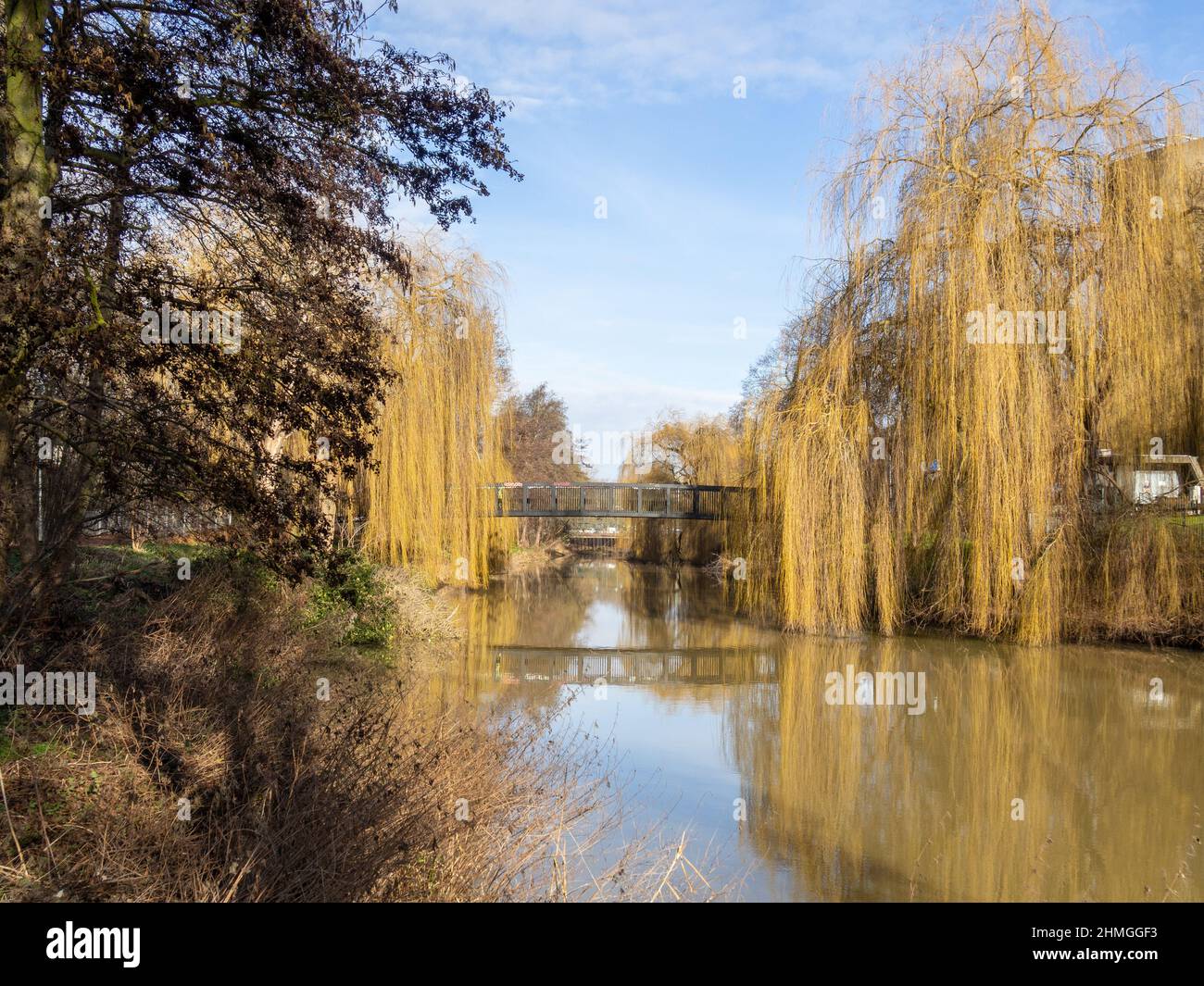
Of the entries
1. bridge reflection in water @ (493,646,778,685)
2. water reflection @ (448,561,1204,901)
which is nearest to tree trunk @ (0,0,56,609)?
water reflection @ (448,561,1204,901)

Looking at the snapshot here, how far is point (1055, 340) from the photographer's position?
12688 millimetres

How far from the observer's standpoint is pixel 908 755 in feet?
27.6

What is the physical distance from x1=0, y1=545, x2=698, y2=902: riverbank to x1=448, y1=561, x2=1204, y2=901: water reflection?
1.27m

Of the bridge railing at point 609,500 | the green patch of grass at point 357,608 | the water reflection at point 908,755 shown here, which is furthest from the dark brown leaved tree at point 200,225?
the bridge railing at point 609,500

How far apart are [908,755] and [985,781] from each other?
0.81 metres

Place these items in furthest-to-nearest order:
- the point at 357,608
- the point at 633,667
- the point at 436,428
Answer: the point at 436,428
the point at 633,667
the point at 357,608

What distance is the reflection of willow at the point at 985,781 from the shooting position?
5.75 meters

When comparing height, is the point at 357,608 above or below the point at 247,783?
above

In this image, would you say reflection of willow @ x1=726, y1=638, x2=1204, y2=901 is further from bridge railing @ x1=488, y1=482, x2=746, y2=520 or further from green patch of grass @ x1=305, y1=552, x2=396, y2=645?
bridge railing @ x1=488, y1=482, x2=746, y2=520

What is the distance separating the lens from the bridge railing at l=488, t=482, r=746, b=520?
23609 mm

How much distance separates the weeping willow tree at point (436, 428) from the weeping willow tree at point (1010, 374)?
6206 millimetres
